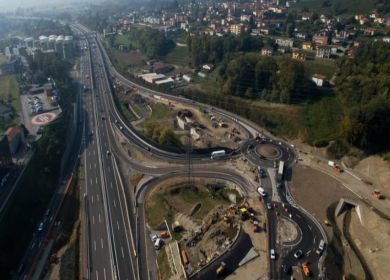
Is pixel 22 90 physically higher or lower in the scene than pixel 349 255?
higher

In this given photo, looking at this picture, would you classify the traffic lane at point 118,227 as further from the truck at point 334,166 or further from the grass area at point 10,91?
the grass area at point 10,91

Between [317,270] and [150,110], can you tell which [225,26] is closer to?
[150,110]

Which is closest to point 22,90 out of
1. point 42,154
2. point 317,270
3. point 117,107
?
point 117,107

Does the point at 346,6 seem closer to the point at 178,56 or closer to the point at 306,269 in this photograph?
the point at 178,56

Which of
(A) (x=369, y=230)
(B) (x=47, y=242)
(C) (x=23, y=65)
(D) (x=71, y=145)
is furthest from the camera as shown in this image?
(C) (x=23, y=65)

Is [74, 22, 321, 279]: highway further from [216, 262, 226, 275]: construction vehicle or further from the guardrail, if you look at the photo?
[216, 262, 226, 275]: construction vehicle

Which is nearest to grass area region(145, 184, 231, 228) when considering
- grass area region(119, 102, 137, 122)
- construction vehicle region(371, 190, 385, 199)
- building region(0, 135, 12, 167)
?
construction vehicle region(371, 190, 385, 199)
